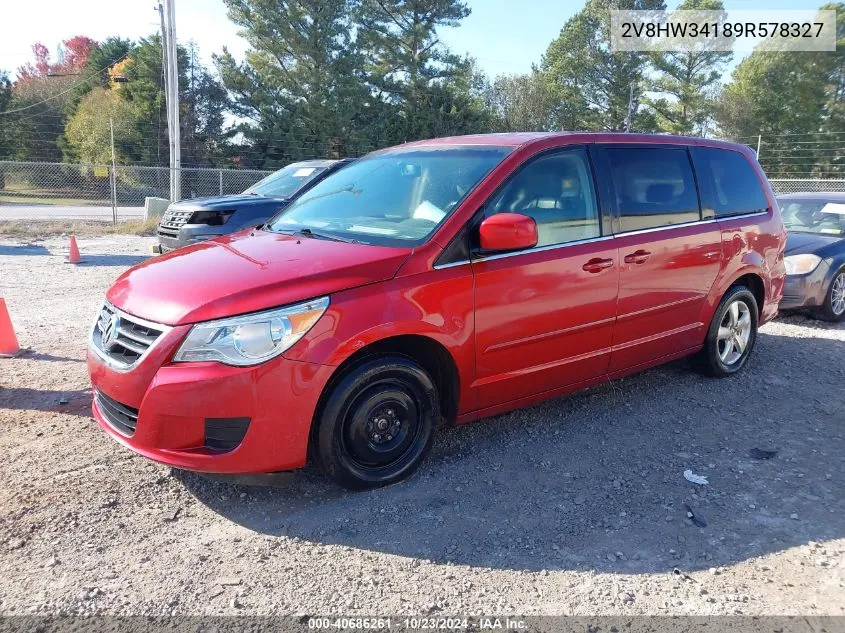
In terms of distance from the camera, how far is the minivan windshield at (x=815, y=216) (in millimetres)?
8414

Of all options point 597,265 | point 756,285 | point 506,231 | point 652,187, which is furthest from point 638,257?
point 756,285

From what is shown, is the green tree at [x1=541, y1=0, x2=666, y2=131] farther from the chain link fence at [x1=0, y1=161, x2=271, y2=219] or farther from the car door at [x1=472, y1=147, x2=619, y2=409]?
the car door at [x1=472, y1=147, x2=619, y2=409]

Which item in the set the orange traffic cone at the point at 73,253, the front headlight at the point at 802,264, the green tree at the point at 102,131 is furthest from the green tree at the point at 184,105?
the front headlight at the point at 802,264

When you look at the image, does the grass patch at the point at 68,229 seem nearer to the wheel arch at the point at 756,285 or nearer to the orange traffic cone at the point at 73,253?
the orange traffic cone at the point at 73,253

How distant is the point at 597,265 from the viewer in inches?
165

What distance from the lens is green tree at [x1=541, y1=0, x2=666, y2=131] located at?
40625mm

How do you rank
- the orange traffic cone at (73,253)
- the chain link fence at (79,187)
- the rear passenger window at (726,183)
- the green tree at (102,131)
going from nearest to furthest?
the rear passenger window at (726,183) < the orange traffic cone at (73,253) < the chain link fence at (79,187) < the green tree at (102,131)

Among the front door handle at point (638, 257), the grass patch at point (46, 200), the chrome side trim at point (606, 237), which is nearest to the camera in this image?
the chrome side trim at point (606, 237)

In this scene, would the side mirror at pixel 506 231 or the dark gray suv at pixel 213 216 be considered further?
the dark gray suv at pixel 213 216

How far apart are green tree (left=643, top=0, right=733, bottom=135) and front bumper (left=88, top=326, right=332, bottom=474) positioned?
38.9m

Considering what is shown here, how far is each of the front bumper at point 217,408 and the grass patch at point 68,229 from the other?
1352 cm

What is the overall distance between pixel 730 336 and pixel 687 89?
3669 centimetres

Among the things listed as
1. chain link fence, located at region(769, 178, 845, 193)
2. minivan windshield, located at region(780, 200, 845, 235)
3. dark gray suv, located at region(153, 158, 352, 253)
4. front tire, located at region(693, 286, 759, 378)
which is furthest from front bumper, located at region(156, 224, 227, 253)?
chain link fence, located at region(769, 178, 845, 193)

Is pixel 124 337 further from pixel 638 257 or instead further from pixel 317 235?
pixel 638 257
